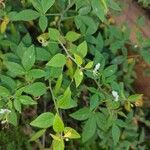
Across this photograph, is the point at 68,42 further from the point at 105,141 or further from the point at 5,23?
the point at 105,141

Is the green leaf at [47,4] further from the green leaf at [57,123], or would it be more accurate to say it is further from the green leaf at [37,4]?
the green leaf at [57,123]

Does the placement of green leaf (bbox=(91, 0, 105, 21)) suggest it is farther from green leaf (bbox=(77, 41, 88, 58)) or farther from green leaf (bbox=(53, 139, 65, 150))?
green leaf (bbox=(53, 139, 65, 150))

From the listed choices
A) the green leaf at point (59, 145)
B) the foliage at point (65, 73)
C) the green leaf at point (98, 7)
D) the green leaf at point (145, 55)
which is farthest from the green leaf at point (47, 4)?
the green leaf at point (145, 55)

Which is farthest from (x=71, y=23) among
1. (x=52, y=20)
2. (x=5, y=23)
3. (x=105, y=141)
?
(x=105, y=141)

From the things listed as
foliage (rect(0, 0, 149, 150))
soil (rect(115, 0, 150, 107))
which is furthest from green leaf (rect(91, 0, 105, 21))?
soil (rect(115, 0, 150, 107))

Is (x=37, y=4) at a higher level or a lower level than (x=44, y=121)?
higher

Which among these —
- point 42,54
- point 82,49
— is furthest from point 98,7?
Result: point 42,54

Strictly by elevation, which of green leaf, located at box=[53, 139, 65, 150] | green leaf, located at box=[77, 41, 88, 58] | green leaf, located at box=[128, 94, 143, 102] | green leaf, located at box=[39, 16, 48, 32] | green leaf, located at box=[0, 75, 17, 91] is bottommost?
green leaf, located at box=[53, 139, 65, 150]

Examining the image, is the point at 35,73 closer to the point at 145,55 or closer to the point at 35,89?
the point at 35,89
